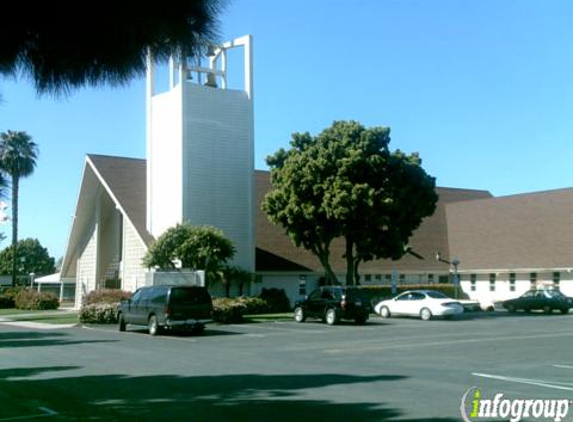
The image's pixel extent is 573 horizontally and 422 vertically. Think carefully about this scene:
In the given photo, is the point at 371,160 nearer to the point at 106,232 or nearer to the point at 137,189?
the point at 137,189

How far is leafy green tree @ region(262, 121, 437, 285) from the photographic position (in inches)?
1448

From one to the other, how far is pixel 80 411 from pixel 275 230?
3611 centimetres

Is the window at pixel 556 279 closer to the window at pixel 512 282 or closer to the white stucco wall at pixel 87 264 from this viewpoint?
the window at pixel 512 282

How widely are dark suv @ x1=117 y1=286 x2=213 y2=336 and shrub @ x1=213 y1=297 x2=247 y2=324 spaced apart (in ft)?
15.0

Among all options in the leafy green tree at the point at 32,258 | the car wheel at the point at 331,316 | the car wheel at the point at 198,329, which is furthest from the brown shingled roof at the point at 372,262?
the leafy green tree at the point at 32,258

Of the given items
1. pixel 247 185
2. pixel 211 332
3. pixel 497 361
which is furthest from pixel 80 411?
pixel 247 185

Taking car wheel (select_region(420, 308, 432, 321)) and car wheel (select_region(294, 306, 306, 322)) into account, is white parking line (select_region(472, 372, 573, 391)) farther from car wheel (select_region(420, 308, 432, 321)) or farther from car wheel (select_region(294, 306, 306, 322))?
car wheel (select_region(420, 308, 432, 321))

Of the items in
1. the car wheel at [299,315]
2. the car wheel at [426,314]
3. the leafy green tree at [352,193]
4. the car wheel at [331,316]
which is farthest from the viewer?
the leafy green tree at [352,193]

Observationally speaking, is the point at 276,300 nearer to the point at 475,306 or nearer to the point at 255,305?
the point at 255,305

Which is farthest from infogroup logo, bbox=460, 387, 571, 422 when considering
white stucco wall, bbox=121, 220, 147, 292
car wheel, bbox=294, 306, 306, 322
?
white stucco wall, bbox=121, 220, 147, 292

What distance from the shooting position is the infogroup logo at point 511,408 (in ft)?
33.1

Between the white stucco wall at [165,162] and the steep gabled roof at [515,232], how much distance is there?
842 inches

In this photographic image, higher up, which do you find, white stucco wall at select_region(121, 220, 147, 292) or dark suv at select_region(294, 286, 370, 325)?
white stucco wall at select_region(121, 220, 147, 292)

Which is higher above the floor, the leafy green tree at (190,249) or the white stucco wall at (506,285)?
the leafy green tree at (190,249)
